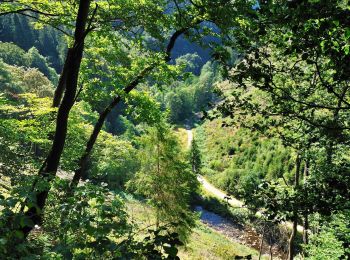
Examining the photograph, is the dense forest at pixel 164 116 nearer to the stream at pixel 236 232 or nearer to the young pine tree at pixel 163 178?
the young pine tree at pixel 163 178

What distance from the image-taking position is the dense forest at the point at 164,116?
350 centimetres

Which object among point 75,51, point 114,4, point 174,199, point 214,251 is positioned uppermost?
point 114,4

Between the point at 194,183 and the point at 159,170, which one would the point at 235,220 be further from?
the point at 159,170

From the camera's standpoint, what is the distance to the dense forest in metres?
3.50

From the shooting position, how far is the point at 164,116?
49.4 feet

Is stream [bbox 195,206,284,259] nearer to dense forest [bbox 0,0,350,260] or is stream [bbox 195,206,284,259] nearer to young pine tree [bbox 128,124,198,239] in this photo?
dense forest [bbox 0,0,350,260]

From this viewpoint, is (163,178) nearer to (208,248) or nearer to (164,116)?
(164,116)

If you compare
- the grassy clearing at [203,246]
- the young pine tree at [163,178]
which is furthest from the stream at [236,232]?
the young pine tree at [163,178]

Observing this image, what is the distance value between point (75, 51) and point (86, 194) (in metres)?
3.51

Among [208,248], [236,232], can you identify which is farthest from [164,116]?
[236,232]

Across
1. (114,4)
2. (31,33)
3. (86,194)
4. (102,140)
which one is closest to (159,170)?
(102,140)

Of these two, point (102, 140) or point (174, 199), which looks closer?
point (102, 140)

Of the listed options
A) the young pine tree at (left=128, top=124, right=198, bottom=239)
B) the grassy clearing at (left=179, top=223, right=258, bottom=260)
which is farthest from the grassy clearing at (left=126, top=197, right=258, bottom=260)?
the young pine tree at (left=128, top=124, right=198, bottom=239)

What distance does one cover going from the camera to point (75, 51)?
6266mm
